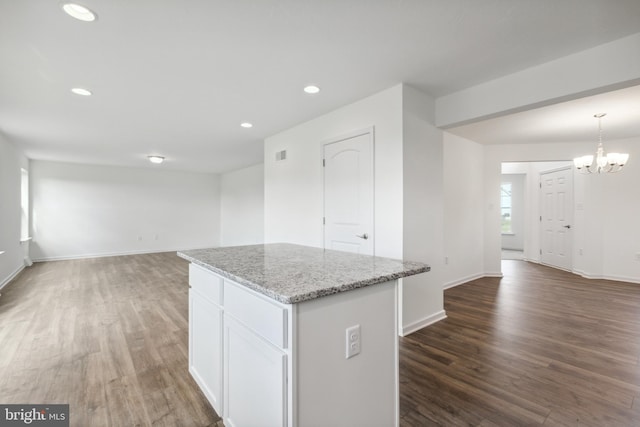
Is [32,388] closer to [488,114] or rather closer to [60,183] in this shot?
[488,114]

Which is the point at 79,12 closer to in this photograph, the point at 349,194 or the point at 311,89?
the point at 311,89

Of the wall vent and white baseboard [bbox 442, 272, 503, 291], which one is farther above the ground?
the wall vent

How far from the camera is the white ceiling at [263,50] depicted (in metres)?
1.76

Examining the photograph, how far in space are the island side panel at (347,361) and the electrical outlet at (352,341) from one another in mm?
19

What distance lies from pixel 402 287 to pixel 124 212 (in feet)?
25.9

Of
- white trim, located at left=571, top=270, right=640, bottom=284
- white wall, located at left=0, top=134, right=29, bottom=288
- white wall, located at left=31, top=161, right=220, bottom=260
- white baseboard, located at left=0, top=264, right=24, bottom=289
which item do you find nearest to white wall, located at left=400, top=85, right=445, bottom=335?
white trim, located at left=571, top=270, right=640, bottom=284

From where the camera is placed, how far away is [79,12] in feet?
5.72

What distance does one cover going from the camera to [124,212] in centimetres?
785

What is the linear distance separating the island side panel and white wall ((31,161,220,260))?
8.49 metres

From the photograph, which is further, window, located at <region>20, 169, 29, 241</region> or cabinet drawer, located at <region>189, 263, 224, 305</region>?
window, located at <region>20, 169, 29, 241</region>

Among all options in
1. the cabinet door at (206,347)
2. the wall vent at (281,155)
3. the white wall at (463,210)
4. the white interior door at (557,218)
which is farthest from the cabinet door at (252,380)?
the white interior door at (557,218)

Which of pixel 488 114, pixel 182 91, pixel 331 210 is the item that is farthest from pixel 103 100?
pixel 488 114

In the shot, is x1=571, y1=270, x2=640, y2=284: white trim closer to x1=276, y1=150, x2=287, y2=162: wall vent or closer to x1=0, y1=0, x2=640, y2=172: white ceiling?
x1=0, y1=0, x2=640, y2=172: white ceiling

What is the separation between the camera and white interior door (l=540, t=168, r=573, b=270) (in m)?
5.87
